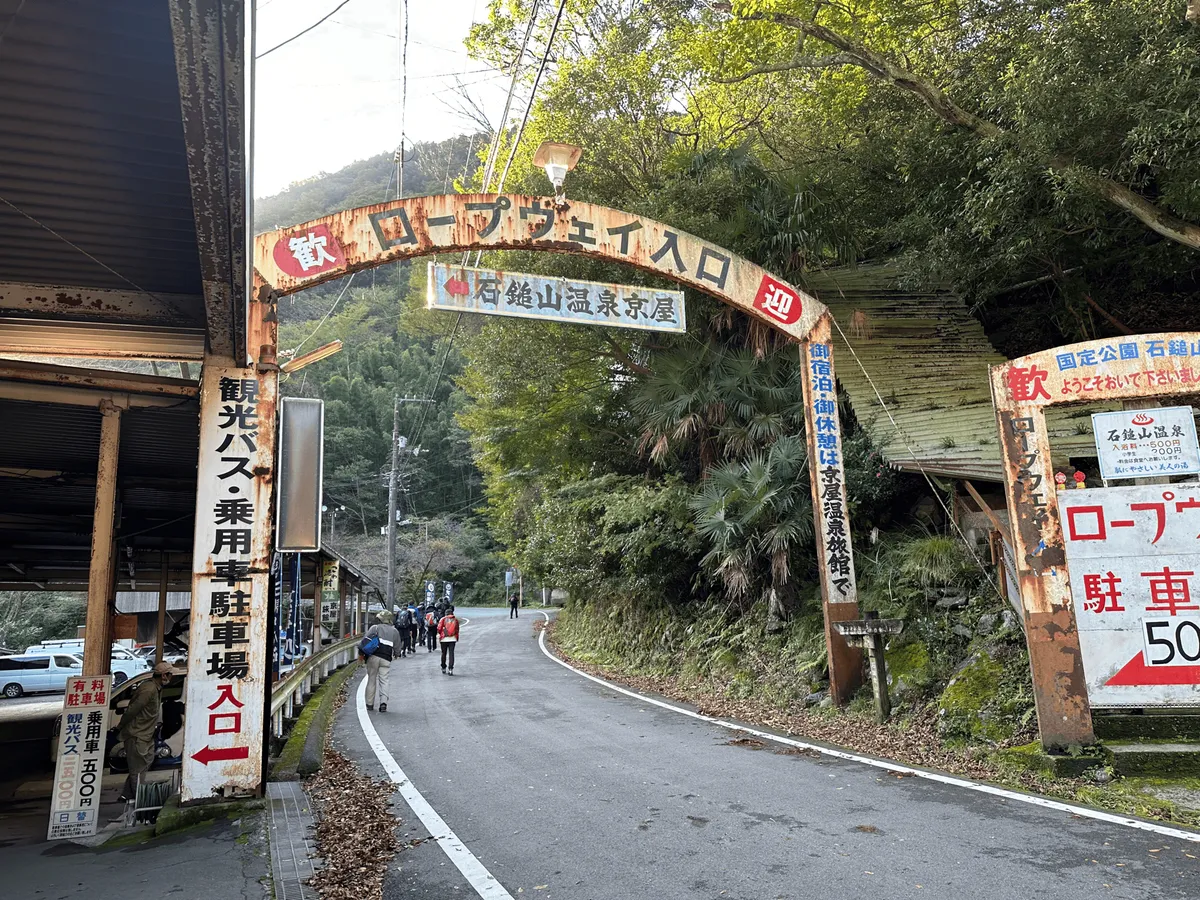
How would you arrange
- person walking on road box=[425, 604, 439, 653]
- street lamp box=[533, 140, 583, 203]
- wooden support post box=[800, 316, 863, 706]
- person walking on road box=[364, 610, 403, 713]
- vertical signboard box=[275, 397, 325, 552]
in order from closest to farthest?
vertical signboard box=[275, 397, 325, 552], street lamp box=[533, 140, 583, 203], wooden support post box=[800, 316, 863, 706], person walking on road box=[364, 610, 403, 713], person walking on road box=[425, 604, 439, 653]

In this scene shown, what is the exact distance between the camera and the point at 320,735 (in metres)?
9.83

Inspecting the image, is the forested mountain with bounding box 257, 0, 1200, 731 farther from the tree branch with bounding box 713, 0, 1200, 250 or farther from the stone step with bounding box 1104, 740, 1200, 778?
the stone step with bounding box 1104, 740, 1200, 778

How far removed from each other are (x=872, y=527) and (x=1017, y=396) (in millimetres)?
4916

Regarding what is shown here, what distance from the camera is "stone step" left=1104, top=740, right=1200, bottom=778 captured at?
6363mm

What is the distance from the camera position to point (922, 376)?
12602mm

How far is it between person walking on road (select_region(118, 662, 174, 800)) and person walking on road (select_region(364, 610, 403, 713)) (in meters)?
4.05

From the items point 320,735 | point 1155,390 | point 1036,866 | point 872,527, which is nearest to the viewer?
point 1036,866

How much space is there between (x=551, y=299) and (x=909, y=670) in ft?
20.8

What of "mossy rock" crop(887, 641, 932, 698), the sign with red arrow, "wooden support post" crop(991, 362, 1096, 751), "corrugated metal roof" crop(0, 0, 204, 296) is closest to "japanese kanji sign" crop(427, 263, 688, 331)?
"corrugated metal roof" crop(0, 0, 204, 296)

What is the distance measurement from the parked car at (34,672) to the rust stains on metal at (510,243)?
19.5m

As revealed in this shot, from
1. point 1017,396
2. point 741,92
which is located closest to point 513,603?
point 741,92

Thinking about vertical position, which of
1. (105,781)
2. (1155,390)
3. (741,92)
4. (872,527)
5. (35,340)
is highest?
(741,92)

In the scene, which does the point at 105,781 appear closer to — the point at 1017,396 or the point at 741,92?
the point at 1017,396

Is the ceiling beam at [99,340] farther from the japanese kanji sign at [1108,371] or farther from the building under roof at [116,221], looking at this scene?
the japanese kanji sign at [1108,371]
